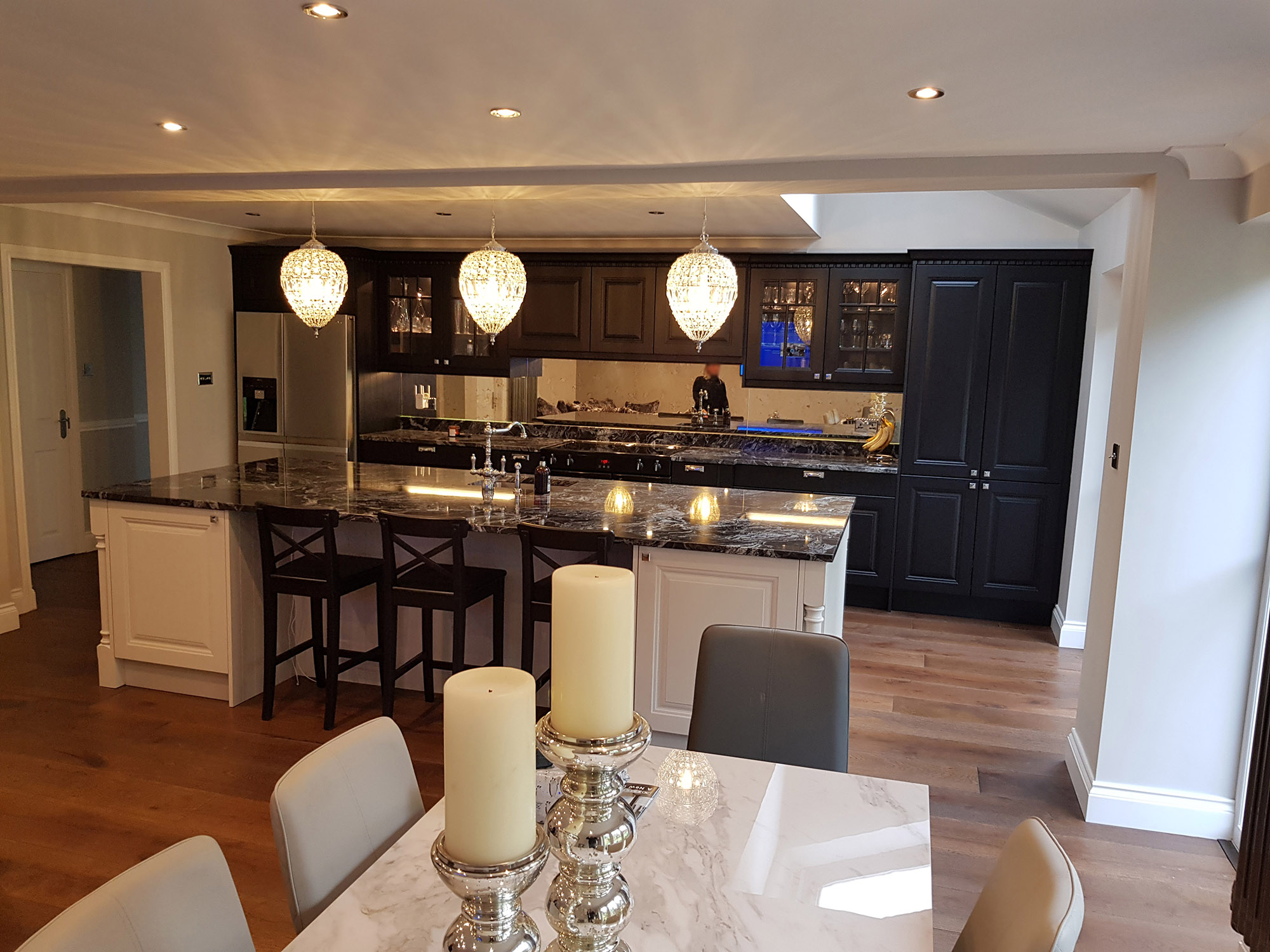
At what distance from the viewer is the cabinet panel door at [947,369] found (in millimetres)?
5602

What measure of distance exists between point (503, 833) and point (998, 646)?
5.05m

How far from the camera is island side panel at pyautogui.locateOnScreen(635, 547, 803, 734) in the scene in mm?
3502

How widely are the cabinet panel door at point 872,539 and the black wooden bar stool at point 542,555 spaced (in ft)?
8.83

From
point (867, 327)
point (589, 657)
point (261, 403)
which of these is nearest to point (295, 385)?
point (261, 403)

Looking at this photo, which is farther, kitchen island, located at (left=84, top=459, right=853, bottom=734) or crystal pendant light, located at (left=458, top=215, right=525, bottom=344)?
crystal pendant light, located at (left=458, top=215, right=525, bottom=344)

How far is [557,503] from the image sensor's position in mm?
4152

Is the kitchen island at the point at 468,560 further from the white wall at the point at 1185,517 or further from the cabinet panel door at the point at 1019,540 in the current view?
the cabinet panel door at the point at 1019,540

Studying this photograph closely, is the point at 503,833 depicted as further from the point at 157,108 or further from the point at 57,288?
the point at 57,288

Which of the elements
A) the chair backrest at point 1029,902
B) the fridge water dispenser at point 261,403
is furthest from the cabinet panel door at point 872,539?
the chair backrest at point 1029,902

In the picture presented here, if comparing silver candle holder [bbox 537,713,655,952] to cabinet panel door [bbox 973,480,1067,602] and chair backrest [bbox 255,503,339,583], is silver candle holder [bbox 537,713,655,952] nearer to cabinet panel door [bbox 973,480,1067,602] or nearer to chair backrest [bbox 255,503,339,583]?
chair backrest [bbox 255,503,339,583]

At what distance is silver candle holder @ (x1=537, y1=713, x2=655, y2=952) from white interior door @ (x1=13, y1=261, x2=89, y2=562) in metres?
6.46

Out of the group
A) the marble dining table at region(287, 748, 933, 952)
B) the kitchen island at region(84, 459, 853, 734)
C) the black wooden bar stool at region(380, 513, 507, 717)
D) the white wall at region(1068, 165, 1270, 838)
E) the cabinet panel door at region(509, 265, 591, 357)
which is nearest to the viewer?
the marble dining table at region(287, 748, 933, 952)

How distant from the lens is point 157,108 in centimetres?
308

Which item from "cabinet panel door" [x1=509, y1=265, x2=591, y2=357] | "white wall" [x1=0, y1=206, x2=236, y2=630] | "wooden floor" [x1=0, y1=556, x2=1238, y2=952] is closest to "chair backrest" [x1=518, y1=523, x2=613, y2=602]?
"wooden floor" [x1=0, y1=556, x2=1238, y2=952]
